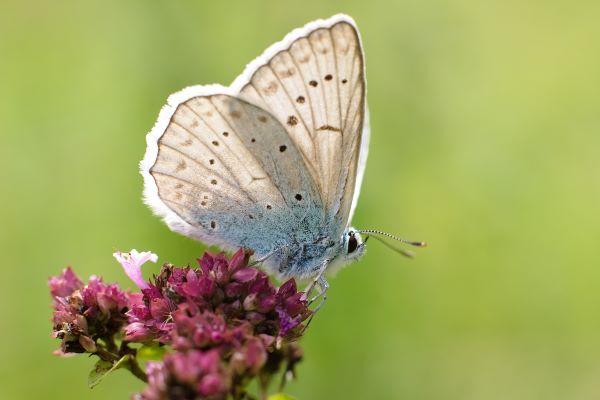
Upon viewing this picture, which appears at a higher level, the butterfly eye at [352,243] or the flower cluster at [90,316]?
the flower cluster at [90,316]

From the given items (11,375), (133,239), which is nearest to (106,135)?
(133,239)

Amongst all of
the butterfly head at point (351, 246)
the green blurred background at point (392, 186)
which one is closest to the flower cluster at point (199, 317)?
the butterfly head at point (351, 246)

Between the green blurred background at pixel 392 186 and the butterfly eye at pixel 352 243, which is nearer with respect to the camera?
the butterfly eye at pixel 352 243

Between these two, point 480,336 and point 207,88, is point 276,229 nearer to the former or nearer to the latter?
point 207,88

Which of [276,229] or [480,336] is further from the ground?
[276,229]

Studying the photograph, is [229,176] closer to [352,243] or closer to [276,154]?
[276,154]

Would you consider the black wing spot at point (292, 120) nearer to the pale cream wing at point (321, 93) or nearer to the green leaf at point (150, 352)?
the pale cream wing at point (321, 93)

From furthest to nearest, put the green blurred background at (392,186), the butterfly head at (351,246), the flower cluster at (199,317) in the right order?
1. the green blurred background at (392,186)
2. the butterfly head at (351,246)
3. the flower cluster at (199,317)
